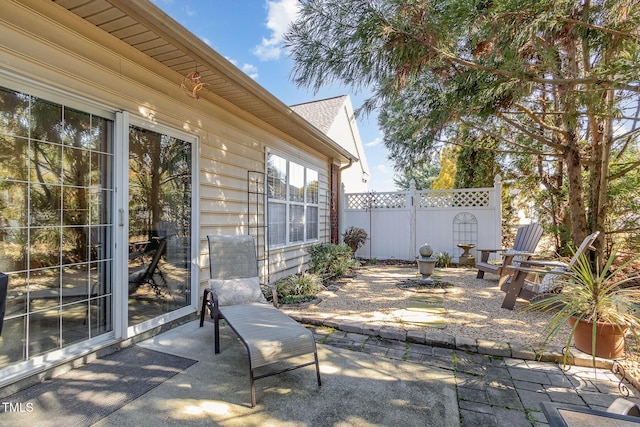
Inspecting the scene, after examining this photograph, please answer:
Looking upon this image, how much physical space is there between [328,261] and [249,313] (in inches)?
143

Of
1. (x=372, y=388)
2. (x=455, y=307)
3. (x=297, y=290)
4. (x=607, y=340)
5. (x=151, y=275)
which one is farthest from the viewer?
(x=297, y=290)

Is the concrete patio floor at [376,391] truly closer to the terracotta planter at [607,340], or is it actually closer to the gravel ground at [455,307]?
the terracotta planter at [607,340]

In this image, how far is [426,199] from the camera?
28.9ft

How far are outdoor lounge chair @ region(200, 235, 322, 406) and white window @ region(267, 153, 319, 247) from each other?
6.00 ft

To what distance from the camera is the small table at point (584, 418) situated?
1.21 meters

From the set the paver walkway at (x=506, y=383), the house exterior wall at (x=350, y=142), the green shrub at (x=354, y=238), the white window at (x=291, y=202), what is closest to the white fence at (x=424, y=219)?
Result: the green shrub at (x=354, y=238)

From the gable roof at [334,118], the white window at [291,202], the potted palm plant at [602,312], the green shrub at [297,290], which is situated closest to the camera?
the potted palm plant at [602,312]

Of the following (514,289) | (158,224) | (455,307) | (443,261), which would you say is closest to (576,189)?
(514,289)

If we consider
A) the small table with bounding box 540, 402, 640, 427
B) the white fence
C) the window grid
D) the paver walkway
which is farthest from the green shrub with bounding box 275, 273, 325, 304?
the white fence

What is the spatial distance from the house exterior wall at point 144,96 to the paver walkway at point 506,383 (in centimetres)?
244

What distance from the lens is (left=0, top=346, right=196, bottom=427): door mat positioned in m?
2.03

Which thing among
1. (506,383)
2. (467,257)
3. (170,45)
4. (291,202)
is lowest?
(506,383)

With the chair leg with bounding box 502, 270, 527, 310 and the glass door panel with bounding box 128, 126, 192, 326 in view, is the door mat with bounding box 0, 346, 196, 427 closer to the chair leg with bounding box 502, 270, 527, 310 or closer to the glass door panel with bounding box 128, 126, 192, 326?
the glass door panel with bounding box 128, 126, 192, 326

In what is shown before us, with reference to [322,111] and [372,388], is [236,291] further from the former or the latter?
[322,111]
